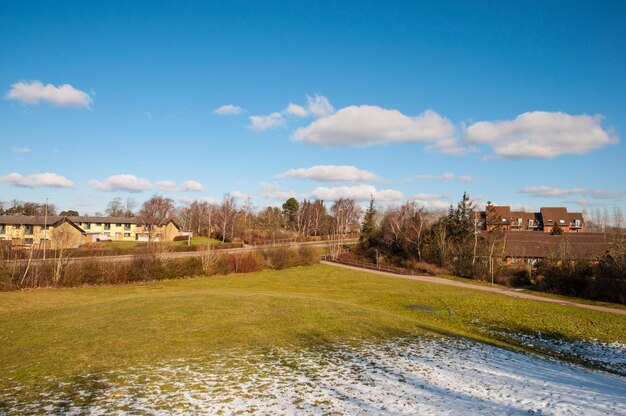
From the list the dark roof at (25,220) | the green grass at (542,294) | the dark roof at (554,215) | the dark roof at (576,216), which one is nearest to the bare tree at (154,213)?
the dark roof at (25,220)

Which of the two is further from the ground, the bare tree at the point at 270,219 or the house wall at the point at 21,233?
the bare tree at the point at 270,219

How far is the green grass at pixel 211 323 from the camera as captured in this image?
1357 cm

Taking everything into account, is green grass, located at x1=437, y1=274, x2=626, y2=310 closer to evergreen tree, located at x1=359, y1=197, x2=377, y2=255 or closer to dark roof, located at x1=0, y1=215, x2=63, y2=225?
evergreen tree, located at x1=359, y1=197, x2=377, y2=255

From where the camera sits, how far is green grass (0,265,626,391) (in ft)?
44.5

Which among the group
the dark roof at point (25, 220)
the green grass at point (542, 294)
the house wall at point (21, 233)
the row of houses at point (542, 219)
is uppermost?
the row of houses at point (542, 219)

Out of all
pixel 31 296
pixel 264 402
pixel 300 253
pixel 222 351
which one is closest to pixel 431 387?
pixel 264 402

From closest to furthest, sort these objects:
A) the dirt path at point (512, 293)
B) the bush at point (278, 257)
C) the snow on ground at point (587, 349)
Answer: the snow on ground at point (587, 349), the dirt path at point (512, 293), the bush at point (278, 257)

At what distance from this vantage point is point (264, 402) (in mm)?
9539

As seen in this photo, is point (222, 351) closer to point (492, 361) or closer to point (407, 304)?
point (492, 361)

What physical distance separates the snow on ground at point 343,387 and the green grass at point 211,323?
6.11 ft

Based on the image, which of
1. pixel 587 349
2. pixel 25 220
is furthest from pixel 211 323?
pixel 25 220

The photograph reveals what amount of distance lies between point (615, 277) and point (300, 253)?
38.3m

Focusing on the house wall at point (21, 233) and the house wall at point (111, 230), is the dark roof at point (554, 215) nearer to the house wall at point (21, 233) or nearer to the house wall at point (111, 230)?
the house wall at point (111, 230)

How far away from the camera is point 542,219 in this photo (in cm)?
8844
